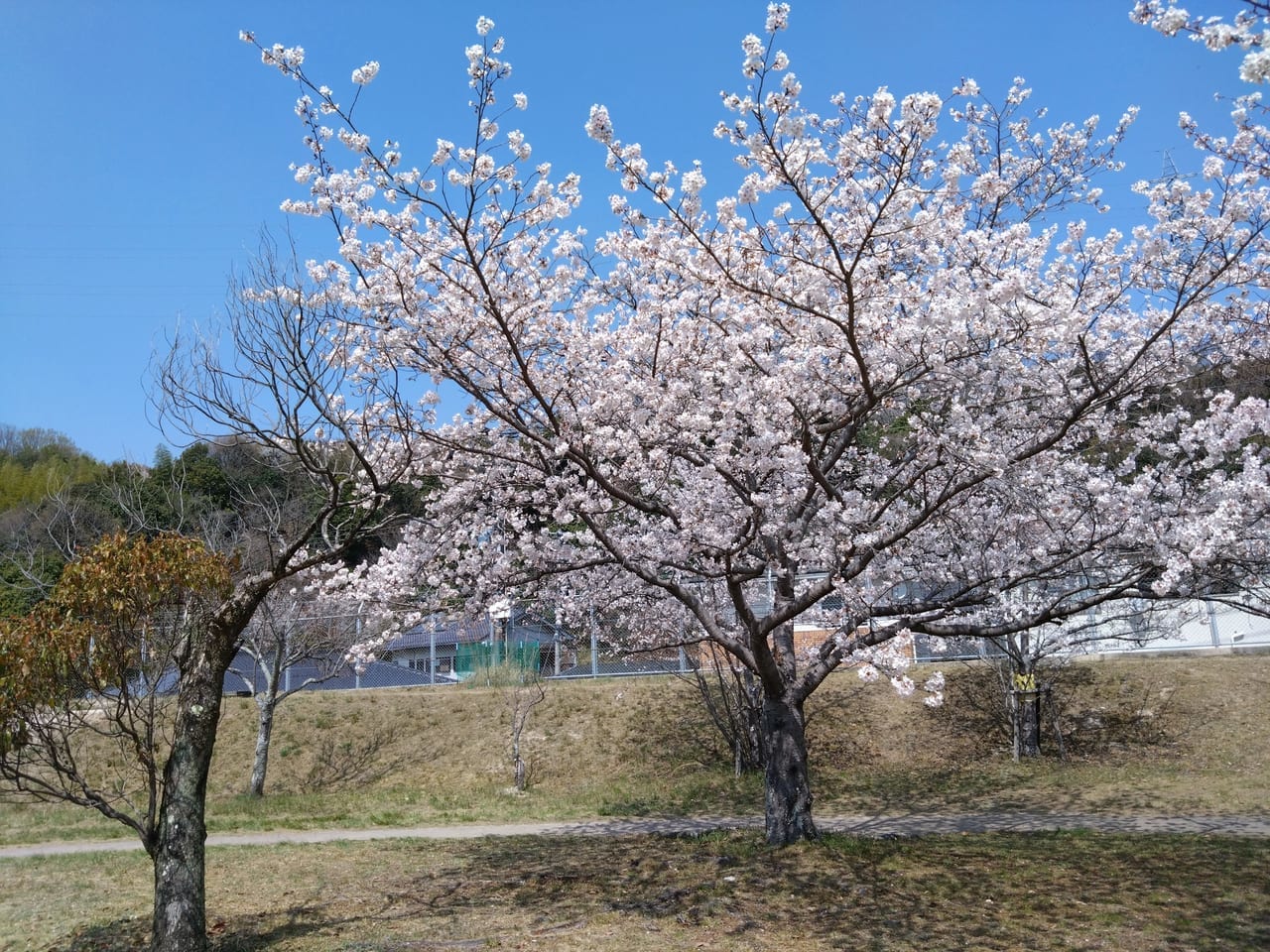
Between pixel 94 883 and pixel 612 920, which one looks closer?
pixel 612 920

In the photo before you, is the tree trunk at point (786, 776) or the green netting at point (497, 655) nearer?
the tree trunk at point (786, 776)

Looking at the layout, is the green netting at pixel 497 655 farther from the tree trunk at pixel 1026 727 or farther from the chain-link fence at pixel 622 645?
the tree trunk at pixel 1026 727

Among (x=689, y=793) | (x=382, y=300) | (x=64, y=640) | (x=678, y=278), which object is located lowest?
(x=689, y=793)

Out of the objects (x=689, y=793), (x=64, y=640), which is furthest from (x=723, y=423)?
(x=689, y=793)

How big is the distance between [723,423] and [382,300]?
103 inches

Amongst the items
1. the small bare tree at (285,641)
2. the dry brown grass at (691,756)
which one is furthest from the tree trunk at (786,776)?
the small bare tree at (285,641)

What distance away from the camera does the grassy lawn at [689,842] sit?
576cm

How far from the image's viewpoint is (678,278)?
24.4ft

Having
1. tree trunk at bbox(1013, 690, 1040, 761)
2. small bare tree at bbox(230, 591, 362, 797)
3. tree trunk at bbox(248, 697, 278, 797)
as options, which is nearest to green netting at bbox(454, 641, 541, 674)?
small bare tree at bbox(230, 591, 362, 797)

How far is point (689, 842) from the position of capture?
28.8 ft

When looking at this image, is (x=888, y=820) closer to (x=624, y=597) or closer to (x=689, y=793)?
(x=689, y=793)

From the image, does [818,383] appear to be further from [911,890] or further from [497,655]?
[497,655]

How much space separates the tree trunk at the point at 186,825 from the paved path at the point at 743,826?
503 centimetres

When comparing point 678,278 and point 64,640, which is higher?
point 678,278
